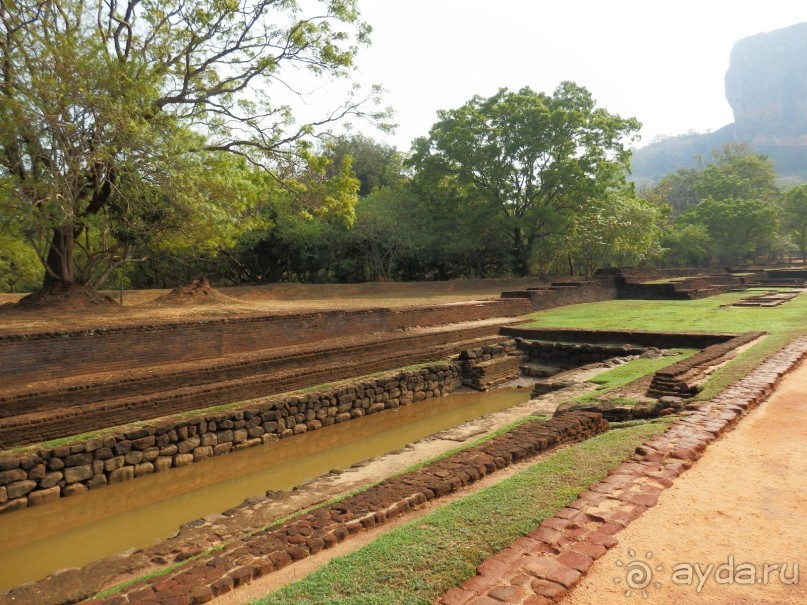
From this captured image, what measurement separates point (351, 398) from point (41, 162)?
712cm

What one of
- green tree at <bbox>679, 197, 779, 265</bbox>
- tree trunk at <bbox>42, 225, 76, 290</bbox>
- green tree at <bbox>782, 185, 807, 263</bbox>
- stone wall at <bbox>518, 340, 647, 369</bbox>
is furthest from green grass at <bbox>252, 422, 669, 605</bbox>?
green tree at <bbox>782, 185, 807, 263</bbox>

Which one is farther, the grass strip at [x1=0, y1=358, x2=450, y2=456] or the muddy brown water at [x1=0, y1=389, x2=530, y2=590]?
the grass strip at [x1=0, y1=358, x2=450, y2=456]

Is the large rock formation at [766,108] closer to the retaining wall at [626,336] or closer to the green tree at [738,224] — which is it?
the green tree at [738,224]

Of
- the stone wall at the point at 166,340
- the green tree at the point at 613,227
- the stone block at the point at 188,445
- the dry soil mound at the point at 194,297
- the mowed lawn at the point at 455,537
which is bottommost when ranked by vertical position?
the stone block at the point at 188,445

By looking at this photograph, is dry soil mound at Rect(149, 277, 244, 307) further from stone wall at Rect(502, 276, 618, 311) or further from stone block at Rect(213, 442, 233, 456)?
stone wall at Rect(502, 276, 618, 311)

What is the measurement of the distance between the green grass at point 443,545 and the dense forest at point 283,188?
838cm

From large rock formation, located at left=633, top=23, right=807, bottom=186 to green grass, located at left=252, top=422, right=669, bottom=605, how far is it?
389 feet

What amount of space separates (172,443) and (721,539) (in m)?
6.39

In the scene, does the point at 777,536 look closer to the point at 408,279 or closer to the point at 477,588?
the point at 477,588

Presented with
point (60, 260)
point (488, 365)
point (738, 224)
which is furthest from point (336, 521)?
point (738, 224)

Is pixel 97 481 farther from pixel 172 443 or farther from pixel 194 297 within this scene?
pixel 194 297

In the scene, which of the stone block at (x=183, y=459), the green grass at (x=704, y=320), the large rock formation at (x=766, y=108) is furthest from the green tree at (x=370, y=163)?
the large rock formation at (x=766, y=108)

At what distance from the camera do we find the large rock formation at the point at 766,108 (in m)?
113

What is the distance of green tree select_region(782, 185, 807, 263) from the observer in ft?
132
